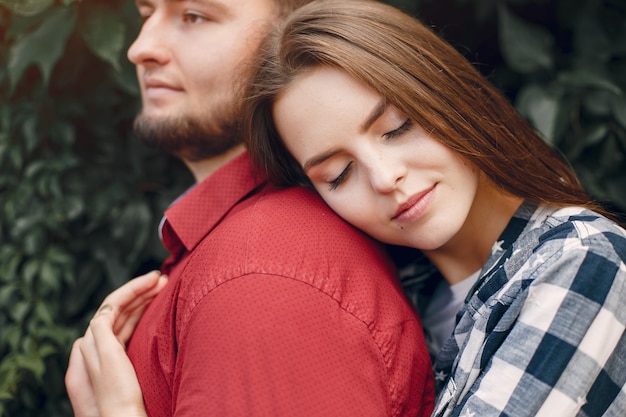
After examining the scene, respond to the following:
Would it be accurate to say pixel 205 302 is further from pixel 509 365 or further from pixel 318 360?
pixel 509 365

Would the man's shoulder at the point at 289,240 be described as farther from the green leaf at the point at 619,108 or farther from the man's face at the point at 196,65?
the green leaf at the point at 619,108

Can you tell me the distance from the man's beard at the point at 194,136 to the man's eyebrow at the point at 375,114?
0.59 m

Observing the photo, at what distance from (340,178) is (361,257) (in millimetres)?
196

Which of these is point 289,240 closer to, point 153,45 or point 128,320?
point 128,320

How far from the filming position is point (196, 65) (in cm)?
176

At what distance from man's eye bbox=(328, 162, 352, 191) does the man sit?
0.05 m

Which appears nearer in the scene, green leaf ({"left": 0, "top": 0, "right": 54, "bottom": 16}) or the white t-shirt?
the white t-shirt

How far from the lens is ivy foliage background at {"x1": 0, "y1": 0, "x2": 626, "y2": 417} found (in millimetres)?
1818

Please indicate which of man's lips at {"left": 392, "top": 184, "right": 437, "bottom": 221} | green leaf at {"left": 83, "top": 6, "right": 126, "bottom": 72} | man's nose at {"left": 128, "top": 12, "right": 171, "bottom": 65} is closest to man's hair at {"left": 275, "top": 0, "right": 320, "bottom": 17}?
man's nose at {"left": 128, "top": 12, "right": 171, "bottom": 65}

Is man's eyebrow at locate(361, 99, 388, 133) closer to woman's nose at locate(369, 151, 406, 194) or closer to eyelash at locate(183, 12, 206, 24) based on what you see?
woman's nose at locate(369, 151, 406, 194)

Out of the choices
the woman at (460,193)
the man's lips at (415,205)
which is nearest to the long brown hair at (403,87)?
the woman at (460,193)

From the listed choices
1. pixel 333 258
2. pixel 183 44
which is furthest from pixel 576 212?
pixel 183 44

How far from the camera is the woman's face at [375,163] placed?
1263mm

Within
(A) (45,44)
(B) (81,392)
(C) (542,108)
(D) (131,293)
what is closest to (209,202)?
(D) (131,293)
